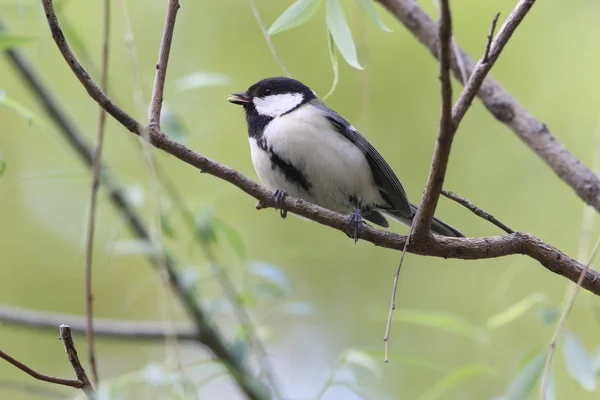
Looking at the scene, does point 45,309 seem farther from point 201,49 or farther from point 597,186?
point 597,186

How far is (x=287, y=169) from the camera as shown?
2.16m

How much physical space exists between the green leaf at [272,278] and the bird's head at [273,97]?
49cm

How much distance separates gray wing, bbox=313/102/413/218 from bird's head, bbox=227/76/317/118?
6.2 inches

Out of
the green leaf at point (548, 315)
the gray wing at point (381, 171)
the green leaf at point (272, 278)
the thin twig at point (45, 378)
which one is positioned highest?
the gray wing at point (381, 171)

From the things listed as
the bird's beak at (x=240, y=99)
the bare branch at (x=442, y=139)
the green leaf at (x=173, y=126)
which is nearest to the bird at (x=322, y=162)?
the bird's beak at (x=240, y=99)

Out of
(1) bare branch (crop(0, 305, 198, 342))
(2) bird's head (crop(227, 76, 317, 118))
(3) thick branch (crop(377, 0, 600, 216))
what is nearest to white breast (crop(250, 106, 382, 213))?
(2) bird's head (crop(227, 76, 317, 118))

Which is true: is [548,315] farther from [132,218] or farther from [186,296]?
[132,218]

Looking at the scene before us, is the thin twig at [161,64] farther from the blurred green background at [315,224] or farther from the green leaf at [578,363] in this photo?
the blurred green background at [315,224]

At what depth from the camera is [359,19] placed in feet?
6.26

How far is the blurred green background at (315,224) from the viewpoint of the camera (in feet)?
11.8

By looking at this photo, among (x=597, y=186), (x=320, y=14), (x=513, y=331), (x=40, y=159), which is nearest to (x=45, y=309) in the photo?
(x=40, y=159)

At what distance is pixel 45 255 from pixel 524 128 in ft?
9.89

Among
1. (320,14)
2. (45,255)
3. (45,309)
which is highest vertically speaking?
(320,14)

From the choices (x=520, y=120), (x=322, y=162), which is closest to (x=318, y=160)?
(x=322, y=162)
